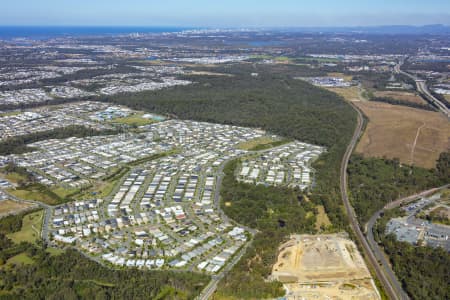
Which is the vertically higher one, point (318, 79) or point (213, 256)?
point (318, 79)

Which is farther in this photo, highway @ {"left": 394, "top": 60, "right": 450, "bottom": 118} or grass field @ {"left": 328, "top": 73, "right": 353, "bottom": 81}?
grass field @ {"left": 328, "top": 73, "right": 353, "bottom": 81}

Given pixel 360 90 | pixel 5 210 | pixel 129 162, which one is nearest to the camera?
pixel 5 210

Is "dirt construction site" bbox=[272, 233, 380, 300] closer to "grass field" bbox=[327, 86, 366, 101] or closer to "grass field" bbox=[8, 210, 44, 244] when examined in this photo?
"grass field" bbox=[8, 210, 44, 244]

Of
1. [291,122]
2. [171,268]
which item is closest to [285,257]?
[171,268]

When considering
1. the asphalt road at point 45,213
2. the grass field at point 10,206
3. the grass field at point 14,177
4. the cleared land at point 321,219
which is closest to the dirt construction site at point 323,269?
the cleared land at point 321,219

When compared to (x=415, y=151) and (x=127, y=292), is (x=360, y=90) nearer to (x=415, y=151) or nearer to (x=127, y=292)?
(x=415, y=151)

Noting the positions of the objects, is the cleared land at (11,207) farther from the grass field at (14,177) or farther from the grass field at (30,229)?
the grass field at (14,177)

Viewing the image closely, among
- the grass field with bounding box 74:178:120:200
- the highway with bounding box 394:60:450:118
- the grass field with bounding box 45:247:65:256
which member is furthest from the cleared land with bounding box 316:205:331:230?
the highway with bounding box 394:60:450:118
